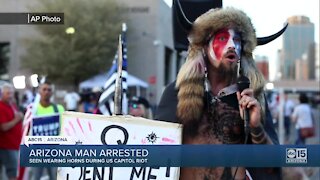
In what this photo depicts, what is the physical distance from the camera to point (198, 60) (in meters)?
2.31

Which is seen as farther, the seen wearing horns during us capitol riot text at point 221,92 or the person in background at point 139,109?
the person in background at point 139,109

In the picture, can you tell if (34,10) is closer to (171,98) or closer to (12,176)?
(171,98)

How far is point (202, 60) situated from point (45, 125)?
4.08 m

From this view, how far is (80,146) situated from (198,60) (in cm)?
63

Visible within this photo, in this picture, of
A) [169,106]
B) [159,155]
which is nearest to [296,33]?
[169,106]

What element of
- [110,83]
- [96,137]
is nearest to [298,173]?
[96,137]

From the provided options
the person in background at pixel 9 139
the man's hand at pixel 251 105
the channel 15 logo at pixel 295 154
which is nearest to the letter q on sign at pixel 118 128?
the man's hand at pixel 251 105

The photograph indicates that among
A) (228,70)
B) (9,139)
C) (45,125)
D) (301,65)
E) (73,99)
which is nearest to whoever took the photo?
(228,70)

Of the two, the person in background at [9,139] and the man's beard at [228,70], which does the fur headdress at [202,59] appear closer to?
the man's beard at [228,70]

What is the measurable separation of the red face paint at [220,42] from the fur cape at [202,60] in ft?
0.07

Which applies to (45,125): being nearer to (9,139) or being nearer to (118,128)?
(9,139)

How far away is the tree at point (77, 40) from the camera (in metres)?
2.50

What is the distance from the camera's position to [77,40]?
4.07 metres

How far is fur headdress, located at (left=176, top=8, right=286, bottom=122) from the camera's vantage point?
7.34 ft
